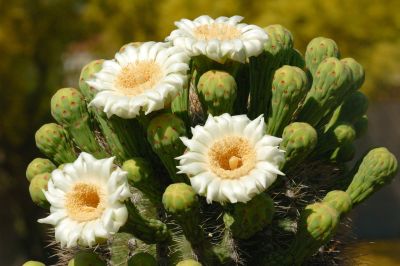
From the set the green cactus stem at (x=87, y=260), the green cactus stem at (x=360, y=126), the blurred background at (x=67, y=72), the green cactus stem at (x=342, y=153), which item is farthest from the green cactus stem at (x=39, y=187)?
the blurred background at (x=67, y=72)

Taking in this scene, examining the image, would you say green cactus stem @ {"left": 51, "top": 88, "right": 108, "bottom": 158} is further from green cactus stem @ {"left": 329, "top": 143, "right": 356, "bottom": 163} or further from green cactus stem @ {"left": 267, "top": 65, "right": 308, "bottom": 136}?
green cactus stem @ {"left": 329, "top": 143, "right": 356, "bottom": 163}

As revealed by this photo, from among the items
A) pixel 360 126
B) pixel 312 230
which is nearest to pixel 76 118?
pixel 312 230

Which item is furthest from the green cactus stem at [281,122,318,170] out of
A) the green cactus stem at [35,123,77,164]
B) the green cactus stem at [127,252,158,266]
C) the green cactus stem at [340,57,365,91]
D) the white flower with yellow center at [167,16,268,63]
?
the green cactus stem at [35,123,77,164]

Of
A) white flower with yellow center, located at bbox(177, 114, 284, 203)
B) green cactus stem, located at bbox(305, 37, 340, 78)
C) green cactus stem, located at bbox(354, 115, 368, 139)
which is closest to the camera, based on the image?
white flower with yellow center, located at bbox(177, 114, 284, 203)

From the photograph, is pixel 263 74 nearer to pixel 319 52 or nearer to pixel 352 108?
pixel 319 52

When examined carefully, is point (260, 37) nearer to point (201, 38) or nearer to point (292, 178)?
point (201, 38)

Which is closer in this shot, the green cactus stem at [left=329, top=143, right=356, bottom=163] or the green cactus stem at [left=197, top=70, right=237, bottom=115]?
the green cactus stem at [left=197, top=70, right=237, bottom=115]
